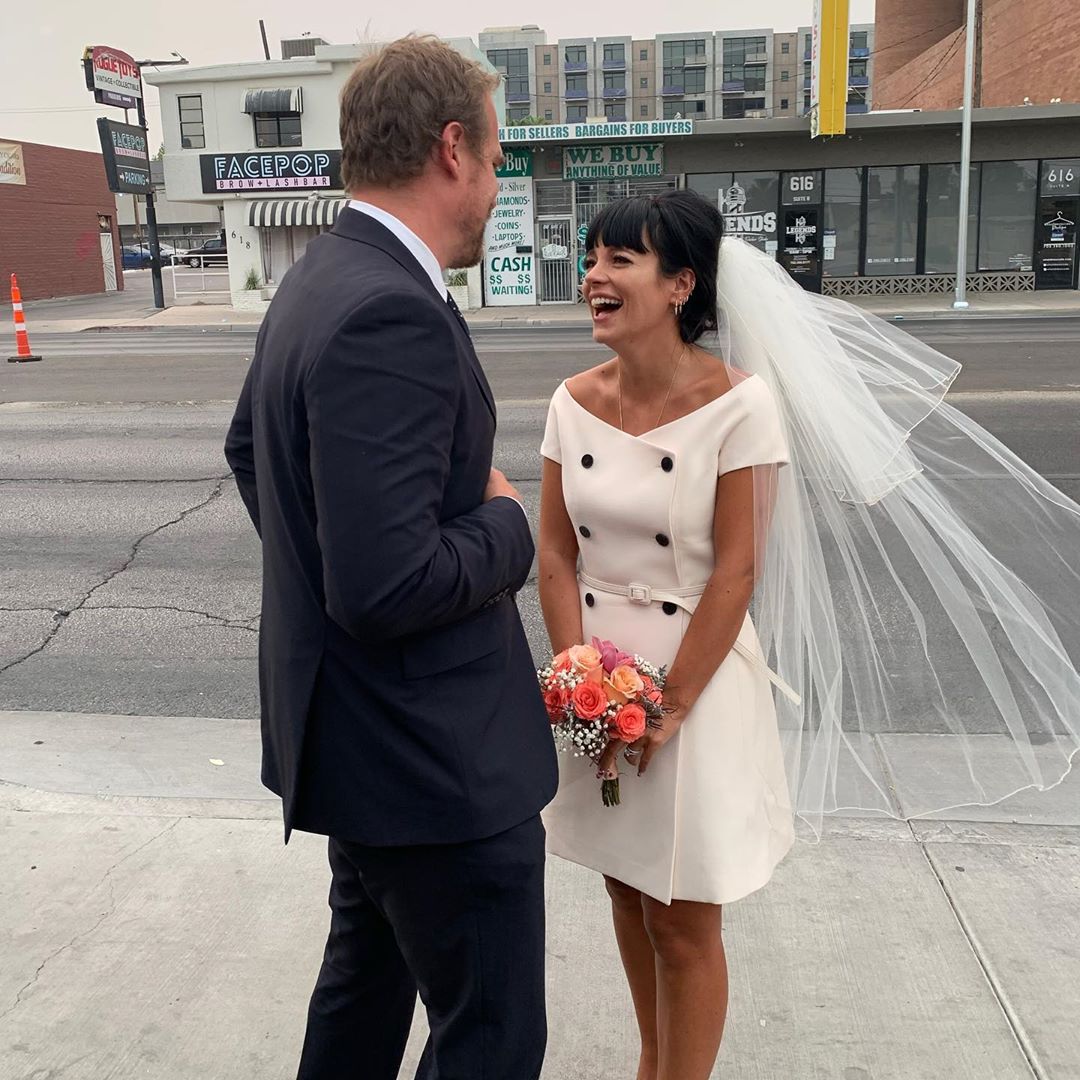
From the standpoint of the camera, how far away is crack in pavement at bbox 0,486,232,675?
5.29m

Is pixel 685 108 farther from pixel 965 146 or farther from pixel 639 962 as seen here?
pixel 639 962

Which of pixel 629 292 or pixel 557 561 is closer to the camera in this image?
pixel 629 292

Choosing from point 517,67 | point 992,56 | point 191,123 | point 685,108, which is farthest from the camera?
point 685,108

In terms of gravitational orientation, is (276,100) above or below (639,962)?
above

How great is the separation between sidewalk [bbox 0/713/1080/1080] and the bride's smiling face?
1.62m

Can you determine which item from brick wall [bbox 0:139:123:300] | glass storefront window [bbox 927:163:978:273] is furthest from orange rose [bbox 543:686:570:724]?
brick wall [bbox 0:139:123:300]

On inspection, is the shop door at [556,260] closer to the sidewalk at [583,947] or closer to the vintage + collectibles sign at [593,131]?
the vintage + collectibles sign at [593,131]

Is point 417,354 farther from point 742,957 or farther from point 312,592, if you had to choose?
point 742,957

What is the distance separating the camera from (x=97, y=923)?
3039 millimetres

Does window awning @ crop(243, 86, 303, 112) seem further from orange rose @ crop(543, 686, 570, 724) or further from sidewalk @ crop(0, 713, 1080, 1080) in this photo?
orange rose @ crop(543, 686, 570, 724)

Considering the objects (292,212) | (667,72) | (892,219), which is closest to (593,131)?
(892,219)

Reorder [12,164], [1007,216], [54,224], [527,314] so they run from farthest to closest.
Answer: [54,224] < [12,164] < [1007,216] < [527,314]

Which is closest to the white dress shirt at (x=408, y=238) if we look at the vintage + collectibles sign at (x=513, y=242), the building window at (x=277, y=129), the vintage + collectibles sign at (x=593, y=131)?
the vintage + collectibles sign at (x=593, y=131)

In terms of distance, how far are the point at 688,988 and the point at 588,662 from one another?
0.70 metres
